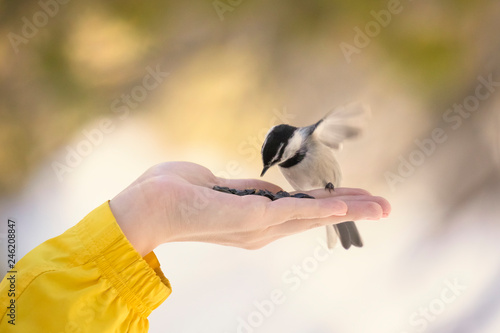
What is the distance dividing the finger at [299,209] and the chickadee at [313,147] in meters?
0.32

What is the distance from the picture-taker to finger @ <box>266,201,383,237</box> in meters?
0.98

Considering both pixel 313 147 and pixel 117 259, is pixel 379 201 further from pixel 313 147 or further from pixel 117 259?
pixel 117 259

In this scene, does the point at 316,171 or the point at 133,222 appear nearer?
the point at 133,222

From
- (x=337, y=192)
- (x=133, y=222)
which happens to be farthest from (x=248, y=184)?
(x=133, y=222)

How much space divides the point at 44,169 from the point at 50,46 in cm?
44

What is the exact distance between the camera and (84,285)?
1.95 feet

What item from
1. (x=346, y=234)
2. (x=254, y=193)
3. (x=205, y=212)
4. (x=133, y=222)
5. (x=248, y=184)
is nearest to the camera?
(x=133, y=222)

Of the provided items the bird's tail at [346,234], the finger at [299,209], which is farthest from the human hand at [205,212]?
the bird's tail at [346,234]

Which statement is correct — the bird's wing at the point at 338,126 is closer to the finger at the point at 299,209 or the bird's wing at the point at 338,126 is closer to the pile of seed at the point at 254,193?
the pile of seed at the point at 254,193

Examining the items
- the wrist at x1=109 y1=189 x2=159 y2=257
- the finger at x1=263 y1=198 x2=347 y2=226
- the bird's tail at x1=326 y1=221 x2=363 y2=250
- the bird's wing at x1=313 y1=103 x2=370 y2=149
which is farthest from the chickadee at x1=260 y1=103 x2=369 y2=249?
the wrist at x1=109 y1=189 x2=159 y2=257

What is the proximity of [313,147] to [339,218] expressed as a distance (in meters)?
0.33

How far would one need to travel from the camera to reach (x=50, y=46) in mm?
1679

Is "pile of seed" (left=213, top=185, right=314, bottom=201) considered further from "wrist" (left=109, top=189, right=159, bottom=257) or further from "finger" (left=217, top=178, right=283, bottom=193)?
"wrist" (left=109, top=189, right=159, bottom=257)

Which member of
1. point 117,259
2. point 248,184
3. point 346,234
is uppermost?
point 248,184
